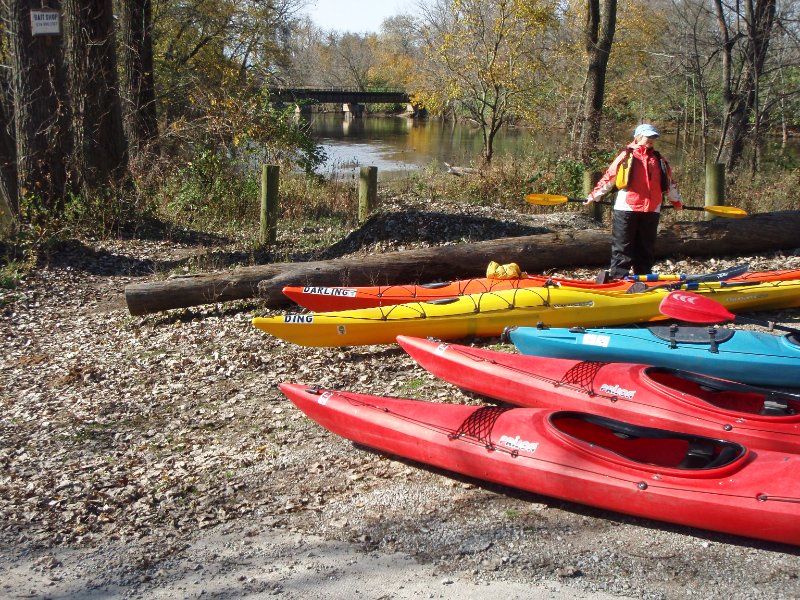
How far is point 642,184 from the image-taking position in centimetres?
738

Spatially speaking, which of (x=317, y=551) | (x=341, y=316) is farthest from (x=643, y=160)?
(x=317, y=551)

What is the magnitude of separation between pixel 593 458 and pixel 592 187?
27.0 feet

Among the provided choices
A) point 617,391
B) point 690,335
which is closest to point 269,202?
point 690,335

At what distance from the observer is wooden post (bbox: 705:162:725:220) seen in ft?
35.2

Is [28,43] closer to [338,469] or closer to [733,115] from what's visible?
[338,469]

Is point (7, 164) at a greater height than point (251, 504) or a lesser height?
greater

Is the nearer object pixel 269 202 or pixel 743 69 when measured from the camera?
pixel 269 202

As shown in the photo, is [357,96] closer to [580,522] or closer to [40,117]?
[40,117]

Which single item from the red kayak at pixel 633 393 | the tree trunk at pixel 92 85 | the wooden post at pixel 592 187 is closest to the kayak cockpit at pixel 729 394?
the red kayak at pixel 633 393

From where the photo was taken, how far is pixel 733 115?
45.4 feet

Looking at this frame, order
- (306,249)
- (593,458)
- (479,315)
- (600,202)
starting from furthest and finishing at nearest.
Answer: (306,249)
(600,202)
(479,315)
(593,458)

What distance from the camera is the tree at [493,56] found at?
18.6 meters

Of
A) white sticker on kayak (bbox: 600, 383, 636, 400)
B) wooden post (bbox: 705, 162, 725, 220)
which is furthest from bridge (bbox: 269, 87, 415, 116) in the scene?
white sticker on kayak (bbox: 600, 383, 636, 400)

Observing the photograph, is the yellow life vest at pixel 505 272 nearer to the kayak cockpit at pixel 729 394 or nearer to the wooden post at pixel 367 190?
the kayak cockpit at pixel 729 394
